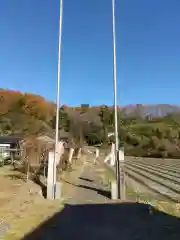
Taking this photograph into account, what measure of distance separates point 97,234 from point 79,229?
0.50 meters

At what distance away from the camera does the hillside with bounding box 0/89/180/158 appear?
48312mm

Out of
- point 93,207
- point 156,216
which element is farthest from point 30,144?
point 156,216

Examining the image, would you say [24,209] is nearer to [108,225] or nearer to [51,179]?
[108,225]

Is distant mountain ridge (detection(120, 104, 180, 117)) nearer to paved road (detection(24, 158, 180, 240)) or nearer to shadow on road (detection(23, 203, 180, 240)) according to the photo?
paved road (detection(24, 158, 180, 240))

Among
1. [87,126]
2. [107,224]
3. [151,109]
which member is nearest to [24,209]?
[107,224]

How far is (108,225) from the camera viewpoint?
7.31m

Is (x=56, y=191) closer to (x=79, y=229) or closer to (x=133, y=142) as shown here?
(x=79, y=229)

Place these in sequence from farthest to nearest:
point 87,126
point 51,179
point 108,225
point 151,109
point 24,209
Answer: point 151,109
point 87,126
point 51,179
point 24,209
point 108,225

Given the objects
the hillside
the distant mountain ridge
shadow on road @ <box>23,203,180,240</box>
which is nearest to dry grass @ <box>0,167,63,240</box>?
shadow on road @ <box>23,203,180,240</box>

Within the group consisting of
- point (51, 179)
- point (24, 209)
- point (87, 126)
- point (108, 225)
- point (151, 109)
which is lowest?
point (108, 225)

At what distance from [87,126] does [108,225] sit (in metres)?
49.5

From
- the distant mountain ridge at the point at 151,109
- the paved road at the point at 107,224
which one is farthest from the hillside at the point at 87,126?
the paved road at the point at 107,224

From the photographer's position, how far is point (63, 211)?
347 inches

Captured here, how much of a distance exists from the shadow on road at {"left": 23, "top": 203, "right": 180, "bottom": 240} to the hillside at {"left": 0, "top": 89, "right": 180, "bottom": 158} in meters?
32.8
